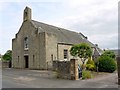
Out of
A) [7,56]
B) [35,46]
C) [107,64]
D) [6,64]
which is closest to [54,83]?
[107,64]

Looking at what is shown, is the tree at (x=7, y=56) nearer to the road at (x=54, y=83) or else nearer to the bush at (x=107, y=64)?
the bush at (x=107, y=64)

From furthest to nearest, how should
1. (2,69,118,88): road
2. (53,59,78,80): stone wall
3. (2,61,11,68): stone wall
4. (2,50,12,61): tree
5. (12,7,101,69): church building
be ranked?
(2,50,12,61): tree
(2,61,11,68): stone wall
(12,7,101,69): church building
(53,59,78,80): stone wall
(2,69,118,88): road

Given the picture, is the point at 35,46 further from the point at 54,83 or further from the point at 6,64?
the point at 54,83

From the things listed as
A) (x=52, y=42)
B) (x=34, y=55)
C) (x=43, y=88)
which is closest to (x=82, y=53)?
(x=52, y=42)

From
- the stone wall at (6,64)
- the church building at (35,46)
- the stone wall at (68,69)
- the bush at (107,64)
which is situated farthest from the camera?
the stone wall at (6,64)

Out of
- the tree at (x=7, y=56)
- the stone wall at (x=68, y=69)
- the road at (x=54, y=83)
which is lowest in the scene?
the road at (x=54, y=83)

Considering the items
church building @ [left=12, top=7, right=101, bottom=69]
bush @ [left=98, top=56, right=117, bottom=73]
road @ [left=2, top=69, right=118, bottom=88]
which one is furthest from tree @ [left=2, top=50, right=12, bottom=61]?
road @ [left=2, top=69, right=118, bottom=88]

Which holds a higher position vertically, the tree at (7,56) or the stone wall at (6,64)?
the tree at (7,56)

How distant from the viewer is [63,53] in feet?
112

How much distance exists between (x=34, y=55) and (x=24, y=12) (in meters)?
8.77

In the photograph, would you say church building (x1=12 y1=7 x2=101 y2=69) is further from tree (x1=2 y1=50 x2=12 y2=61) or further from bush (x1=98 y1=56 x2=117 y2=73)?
bush (x1=98 y1=56 x2=117 y2=73)

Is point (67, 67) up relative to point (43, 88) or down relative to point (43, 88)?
up

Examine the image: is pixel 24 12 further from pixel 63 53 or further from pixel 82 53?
pixel 82 53

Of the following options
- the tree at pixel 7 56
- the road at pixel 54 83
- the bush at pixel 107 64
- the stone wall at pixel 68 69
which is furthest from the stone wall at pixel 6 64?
the stone wall at pixel 68 69
